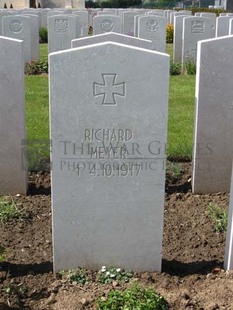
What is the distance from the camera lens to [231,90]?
5.00 m

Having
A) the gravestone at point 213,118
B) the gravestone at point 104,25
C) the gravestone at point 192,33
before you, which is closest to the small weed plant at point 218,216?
the gravestone at point 213,118

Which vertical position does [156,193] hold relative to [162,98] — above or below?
below

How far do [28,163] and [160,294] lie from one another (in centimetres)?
280

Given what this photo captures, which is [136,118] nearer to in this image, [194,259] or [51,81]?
[51,81]

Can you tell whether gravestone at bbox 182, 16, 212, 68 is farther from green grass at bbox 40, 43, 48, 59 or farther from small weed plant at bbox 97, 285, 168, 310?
small weed plant at bbox 97, 285, 168, 310

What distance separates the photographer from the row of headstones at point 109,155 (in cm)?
329

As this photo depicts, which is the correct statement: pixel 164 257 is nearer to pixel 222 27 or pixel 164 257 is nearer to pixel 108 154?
pixel 108 154

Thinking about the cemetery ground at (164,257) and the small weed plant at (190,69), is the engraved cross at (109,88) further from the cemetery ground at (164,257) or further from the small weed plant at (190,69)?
the small weed plant at (190,69)

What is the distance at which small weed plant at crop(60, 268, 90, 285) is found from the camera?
3.51 meters

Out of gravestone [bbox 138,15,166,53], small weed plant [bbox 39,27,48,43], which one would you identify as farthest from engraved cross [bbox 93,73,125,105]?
small weed plant [bbox 39,27,48,43]

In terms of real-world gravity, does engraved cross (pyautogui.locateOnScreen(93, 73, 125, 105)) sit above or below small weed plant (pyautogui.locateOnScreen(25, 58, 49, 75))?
above

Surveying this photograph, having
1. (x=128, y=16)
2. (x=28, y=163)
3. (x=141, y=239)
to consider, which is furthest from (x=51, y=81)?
(x=128, y=16)

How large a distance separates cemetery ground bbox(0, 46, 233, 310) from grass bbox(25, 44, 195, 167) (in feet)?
0.34

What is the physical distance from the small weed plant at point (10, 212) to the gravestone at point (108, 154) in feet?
3.61
